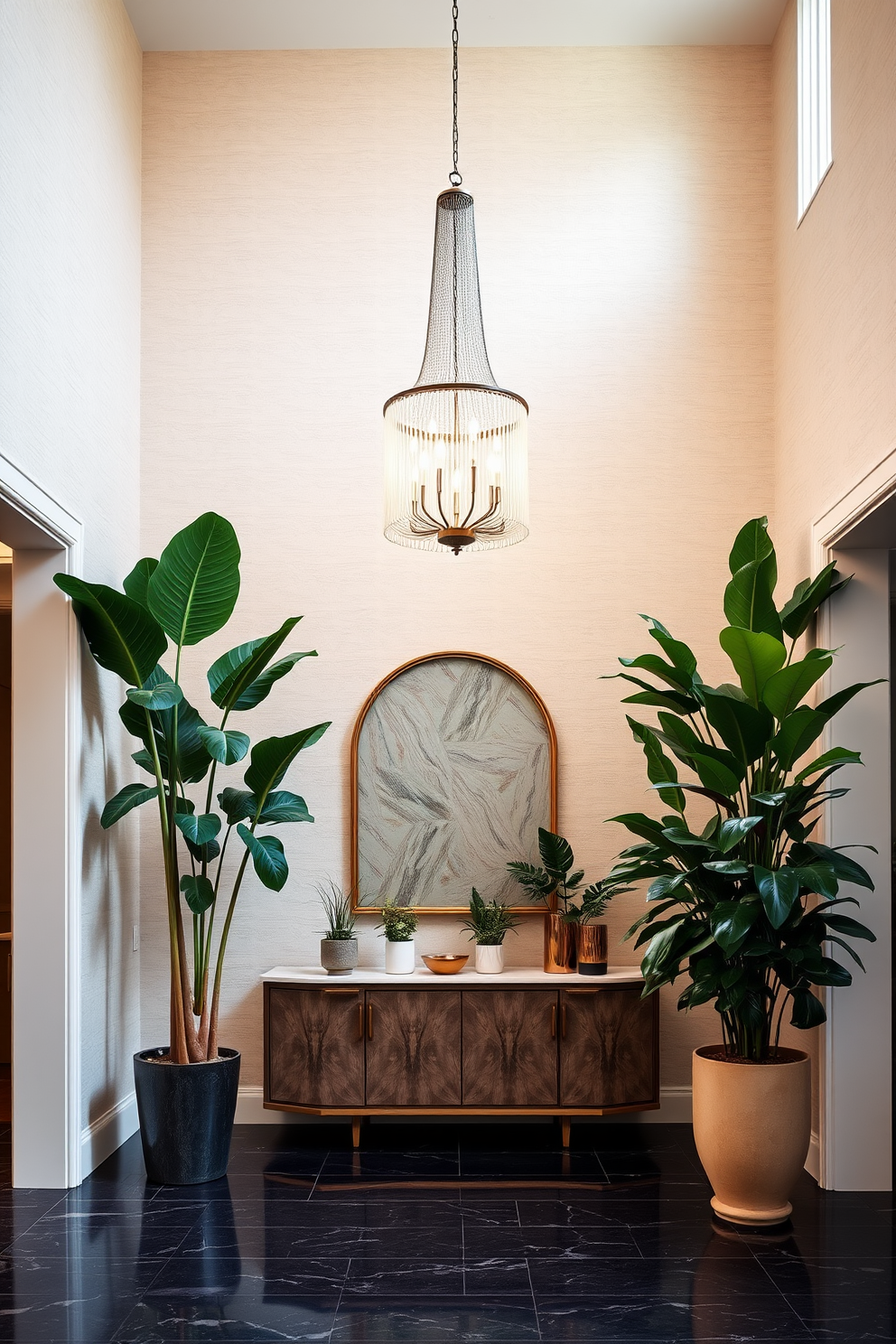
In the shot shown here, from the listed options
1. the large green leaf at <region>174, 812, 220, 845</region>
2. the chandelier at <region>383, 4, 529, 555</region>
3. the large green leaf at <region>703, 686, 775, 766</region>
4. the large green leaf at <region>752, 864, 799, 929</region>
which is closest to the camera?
the large green leaf at <region>752, 864, 799, 929</region>

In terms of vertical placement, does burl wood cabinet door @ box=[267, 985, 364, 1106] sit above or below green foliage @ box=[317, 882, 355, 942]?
below

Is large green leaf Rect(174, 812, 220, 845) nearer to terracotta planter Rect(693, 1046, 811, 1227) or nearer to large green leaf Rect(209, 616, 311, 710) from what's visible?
large green leaf Rect(209, 616, 311, 710)

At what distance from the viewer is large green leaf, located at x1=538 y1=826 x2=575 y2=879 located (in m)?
5.07

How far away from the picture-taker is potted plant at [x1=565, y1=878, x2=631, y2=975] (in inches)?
192

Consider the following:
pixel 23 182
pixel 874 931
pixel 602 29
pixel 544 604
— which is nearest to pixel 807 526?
pixel 544 604

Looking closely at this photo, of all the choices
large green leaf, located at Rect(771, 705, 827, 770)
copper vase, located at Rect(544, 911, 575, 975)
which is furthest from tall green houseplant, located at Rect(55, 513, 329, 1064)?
large green leaf, located at Rect(771, 705, 827, 770)

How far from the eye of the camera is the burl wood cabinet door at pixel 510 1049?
479cm

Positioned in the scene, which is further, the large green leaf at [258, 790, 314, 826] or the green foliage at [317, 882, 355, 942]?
the green foliage at [317, 882, 355, 942]

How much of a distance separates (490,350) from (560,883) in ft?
8.13

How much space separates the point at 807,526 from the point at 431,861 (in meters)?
2.19

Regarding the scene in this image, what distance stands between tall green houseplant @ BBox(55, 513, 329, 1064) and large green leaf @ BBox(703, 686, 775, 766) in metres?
1.57

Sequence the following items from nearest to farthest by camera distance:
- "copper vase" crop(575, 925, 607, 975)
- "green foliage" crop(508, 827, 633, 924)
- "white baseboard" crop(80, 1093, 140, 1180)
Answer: "white baseboard" crop(80, 1093, 140, 1180) → "copper vase" crop(575, 925, 607, 975) → "green foliage" crop(508, 827, 633, 924)

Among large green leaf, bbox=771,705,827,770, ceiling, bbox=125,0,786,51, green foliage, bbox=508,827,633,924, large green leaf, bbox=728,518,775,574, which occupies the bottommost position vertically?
green foliage, bbox=508,827,633,924

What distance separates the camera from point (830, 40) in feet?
14.4
